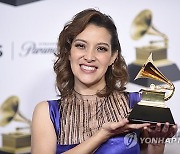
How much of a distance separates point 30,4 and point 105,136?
2.69 feet

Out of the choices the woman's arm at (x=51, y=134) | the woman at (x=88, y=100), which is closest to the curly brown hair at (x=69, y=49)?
the woman at (x=88, y=100)

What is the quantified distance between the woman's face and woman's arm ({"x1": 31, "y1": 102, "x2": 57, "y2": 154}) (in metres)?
0.19

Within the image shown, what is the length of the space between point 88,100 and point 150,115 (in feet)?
0.92

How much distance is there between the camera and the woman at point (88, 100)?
4.17 feet

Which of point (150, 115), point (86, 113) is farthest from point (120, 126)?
point (86, 113)

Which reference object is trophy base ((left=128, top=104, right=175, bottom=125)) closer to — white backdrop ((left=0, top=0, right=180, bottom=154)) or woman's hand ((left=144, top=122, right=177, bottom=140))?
woman's hand ((left=144, top=122, right=177, bottom=140))

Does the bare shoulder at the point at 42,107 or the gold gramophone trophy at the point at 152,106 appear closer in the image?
the gold gramophone trophy at the point at 152,106

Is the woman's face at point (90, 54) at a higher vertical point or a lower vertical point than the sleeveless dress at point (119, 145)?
higher

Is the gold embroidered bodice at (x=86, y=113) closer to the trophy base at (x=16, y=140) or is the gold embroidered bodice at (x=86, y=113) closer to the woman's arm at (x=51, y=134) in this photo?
the woman's arm at (x=51, y=134)

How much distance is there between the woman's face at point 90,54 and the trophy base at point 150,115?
0.19 meters

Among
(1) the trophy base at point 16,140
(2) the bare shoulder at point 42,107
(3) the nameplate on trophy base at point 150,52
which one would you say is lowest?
(1) the trophy base at point 16,140

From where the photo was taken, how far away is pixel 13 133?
67.8 inches

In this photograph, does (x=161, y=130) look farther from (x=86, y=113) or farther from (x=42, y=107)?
(x=42, y=107)

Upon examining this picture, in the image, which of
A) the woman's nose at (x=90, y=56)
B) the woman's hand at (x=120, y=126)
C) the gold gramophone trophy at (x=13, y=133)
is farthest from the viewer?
the gold gramophone trophy at (x=13, y=133)
